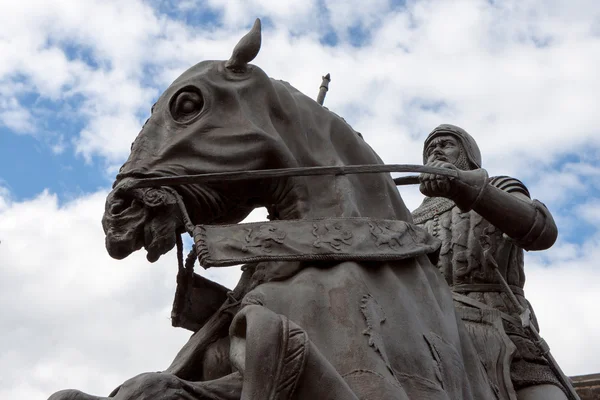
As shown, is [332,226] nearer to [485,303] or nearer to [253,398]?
[253,398]

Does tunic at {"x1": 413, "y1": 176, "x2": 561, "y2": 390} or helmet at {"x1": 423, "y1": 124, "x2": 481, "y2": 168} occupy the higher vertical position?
helmet at {"x1": 423, "y1": 124, "x2": 481, "y2": 168}

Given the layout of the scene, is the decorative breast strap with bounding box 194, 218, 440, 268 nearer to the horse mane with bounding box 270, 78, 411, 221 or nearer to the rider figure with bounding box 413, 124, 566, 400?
the horse mane with bounding box 270, 78, 411, 221

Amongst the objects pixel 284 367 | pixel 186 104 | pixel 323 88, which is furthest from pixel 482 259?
pixel 284 367

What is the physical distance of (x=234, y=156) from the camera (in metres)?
6.30

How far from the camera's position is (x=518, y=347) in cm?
753

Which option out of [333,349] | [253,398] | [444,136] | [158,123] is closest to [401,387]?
[333,349]

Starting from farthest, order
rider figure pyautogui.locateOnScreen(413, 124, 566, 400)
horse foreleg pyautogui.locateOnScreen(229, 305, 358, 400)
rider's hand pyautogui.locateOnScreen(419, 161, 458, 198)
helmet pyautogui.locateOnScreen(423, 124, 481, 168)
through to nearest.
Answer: helmet pyautogui.locateOnScreen(423, 124, 481, 168)
rider figure pyautogui.locateOnScreen(413, 124, 566, 400)
rider's hand pyautogui.locateOnScreen(419, 161, 458, 198)
horse foreleg pyautogui.locateOnScreen(229, 305, 358, 400)

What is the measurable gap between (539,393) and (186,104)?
A: 9.60 feet

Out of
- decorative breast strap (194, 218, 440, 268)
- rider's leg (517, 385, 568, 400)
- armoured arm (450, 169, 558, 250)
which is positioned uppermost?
armoured arm (450, 169, 558, 250)

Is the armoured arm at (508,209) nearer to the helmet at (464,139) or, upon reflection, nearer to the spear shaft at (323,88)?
the helmet at (464,139)

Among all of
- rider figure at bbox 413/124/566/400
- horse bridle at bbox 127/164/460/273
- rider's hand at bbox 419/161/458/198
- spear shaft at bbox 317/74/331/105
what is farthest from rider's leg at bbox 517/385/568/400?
spear shaft at bbox 317/74/331/105

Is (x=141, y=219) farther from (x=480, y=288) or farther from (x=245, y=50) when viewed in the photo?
(x=480, y=288)

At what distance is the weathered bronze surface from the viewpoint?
557cm

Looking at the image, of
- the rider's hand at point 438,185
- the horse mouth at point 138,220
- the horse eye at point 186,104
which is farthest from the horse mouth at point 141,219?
the rider's hand at point 438,185
